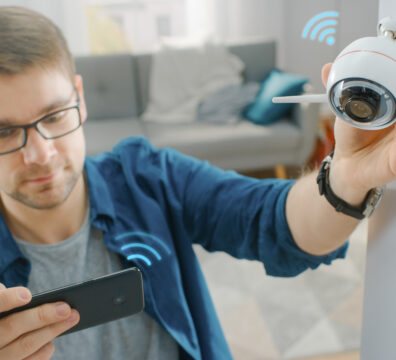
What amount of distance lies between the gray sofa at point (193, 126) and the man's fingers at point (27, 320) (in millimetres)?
1849

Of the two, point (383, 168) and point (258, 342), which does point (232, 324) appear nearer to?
point (258, 342)

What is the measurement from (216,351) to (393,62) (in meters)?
0.54

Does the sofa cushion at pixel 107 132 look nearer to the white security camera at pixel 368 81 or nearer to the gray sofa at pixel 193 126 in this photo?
the gray sofa at pixel 193 126

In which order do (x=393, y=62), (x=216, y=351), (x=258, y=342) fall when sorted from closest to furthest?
(x=393, y=62) → (x=216, y=351) → (x=258, y=342)

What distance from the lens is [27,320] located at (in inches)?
18.9

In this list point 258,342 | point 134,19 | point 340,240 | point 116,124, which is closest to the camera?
point 340,240

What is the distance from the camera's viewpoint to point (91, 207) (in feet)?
2.45

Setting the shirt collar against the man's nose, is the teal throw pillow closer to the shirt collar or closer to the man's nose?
the shirt collar

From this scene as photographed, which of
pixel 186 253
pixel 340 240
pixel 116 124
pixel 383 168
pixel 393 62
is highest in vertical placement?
pixel 393 62

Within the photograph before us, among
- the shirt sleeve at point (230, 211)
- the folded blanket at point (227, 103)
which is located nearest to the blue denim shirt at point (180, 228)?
the shirt sleeve at point (230, 211)

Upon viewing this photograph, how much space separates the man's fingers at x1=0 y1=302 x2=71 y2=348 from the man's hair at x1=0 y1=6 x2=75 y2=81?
0.33 m

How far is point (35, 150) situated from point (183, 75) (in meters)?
2.09

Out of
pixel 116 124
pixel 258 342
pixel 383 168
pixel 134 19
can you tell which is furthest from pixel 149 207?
pixel 134 19

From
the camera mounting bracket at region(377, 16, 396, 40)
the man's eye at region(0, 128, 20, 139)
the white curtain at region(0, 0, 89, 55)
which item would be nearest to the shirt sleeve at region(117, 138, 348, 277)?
the man's eye at region(0, 128, 20, 139)
